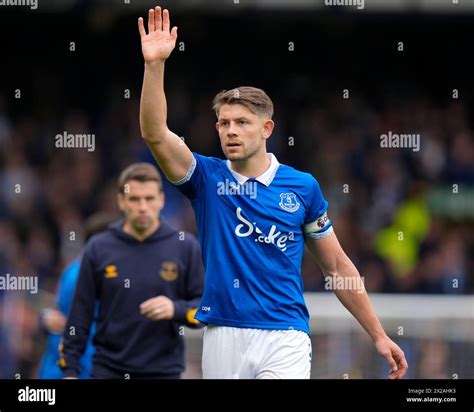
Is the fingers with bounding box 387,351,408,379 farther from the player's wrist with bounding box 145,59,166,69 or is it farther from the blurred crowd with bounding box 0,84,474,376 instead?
the blurred crowd with bounding box 0,84,474,376

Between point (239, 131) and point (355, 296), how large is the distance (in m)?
1.12

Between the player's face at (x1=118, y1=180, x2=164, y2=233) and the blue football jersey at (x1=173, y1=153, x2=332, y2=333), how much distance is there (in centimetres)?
162

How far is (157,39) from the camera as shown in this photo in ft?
19.0

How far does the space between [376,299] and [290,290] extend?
19.0ft

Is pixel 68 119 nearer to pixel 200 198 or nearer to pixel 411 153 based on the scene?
pixel 411 153

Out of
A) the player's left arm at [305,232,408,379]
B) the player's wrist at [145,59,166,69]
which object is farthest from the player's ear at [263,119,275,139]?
the player's wrist at [145,59,166,69]

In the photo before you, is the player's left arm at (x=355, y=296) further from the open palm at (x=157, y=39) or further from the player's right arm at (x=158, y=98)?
the open palm at (x=157, y=39)

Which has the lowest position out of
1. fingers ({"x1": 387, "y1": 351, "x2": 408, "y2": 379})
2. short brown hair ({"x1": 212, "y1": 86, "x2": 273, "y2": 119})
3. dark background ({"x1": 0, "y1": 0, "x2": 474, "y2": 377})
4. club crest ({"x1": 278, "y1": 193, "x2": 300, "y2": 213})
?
fingers ({"x1": 387, "y1": 351, "x2": 408, "y2": 379})

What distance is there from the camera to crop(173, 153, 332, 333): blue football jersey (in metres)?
6.00

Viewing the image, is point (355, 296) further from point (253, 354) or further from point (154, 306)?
point (154, 306)

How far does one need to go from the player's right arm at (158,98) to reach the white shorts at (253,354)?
91cm

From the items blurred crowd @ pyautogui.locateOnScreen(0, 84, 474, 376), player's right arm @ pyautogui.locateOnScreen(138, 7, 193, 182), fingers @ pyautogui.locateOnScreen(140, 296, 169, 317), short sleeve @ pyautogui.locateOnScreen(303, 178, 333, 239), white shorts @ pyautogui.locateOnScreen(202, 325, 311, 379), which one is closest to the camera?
player's right arm @ pyautogui.locateOnScreen(138, 7, 193, 182)

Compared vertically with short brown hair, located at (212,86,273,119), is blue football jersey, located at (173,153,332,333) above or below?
below
